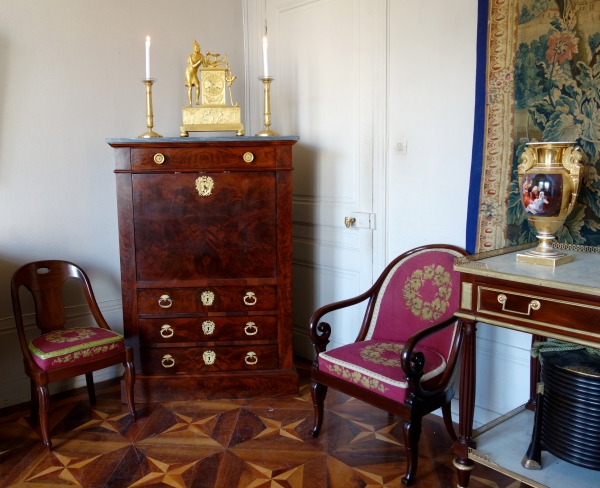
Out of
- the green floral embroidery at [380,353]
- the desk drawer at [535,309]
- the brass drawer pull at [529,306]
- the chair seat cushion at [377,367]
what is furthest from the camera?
the green floral embroidery at [380,353]

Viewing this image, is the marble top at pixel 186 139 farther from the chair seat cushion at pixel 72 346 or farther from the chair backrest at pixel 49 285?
the chair seat cushion at pixel 72 346

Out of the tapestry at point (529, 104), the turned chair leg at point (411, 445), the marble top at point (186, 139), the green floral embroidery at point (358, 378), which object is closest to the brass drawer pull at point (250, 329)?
the green floral embroidery at point (358, 378)

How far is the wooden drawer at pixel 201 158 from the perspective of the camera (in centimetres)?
285

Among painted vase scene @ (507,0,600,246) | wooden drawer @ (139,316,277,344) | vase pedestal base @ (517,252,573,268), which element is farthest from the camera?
wooden drawer @ (139,316,277,344)

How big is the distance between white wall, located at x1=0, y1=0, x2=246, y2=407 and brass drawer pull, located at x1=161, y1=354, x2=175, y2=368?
0.55m

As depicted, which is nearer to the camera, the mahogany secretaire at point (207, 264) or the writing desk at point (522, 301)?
the writing desk at point (522, 301)

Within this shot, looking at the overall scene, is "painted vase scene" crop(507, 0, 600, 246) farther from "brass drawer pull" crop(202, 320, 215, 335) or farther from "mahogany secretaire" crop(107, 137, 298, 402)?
"brass drawer pull" crop(202, 320, 215, 335)

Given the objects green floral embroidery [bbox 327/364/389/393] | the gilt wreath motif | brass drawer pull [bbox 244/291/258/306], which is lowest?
green floral embroidery [bbox 327/364/389/393]

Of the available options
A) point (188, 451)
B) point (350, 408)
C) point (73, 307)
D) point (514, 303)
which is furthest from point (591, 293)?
point (73, 307)

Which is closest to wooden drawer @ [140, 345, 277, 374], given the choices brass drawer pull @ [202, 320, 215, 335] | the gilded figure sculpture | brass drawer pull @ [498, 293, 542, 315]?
brass drawer pull @ [202, 320, 215, 335]

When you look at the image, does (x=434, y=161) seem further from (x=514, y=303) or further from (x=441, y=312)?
(x=514, y=303)

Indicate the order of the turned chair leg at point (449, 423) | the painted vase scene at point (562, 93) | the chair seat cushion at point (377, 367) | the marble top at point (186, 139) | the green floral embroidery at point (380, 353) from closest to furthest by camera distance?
the painted vase scene at point (562, 93)
the chair seat cushion at point (377, 367)
the green floral embroidery at point (380, 353)
the turned chair leg at point (449, 423)
the marble top at point (186, 139)

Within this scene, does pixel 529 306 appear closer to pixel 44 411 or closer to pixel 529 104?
pixel 529 104

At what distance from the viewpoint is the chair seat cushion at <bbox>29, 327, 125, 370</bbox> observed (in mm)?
2588
